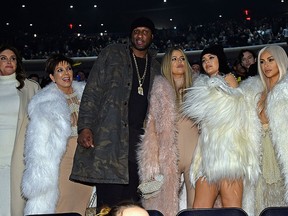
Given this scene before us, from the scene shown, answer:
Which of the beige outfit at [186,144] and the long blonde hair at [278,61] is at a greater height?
the long blonde hair at [278,61]

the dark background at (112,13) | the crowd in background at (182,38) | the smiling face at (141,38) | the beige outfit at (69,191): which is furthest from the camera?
the dark background at (112,13)

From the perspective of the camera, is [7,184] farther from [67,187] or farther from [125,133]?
[125,133]

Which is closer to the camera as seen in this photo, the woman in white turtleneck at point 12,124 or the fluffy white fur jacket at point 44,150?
the fluffy white fur jacket at point 44,150

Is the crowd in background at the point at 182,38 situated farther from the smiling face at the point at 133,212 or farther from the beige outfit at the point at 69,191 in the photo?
the smiling face at the point at 133,212

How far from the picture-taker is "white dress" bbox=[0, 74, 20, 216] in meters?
4.20

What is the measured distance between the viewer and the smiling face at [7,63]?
4246 mm

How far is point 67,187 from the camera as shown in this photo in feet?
13.0

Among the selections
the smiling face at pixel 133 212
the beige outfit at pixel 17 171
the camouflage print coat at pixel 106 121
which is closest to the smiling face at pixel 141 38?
the camouflage print coat at pixel 106 121

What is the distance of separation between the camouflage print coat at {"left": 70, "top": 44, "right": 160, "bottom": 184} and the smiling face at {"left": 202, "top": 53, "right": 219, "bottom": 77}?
0.48 m

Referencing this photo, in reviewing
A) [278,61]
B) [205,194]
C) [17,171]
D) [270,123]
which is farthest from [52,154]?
[278,61]

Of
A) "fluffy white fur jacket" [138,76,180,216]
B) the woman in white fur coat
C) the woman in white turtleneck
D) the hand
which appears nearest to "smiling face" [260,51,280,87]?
"fluffy white fur jacket" [138,76,180,216]

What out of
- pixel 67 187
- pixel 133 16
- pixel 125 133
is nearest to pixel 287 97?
pixel 125 133

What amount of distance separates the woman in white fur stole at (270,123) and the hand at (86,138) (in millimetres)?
942

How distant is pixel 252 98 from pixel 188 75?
48 cm
